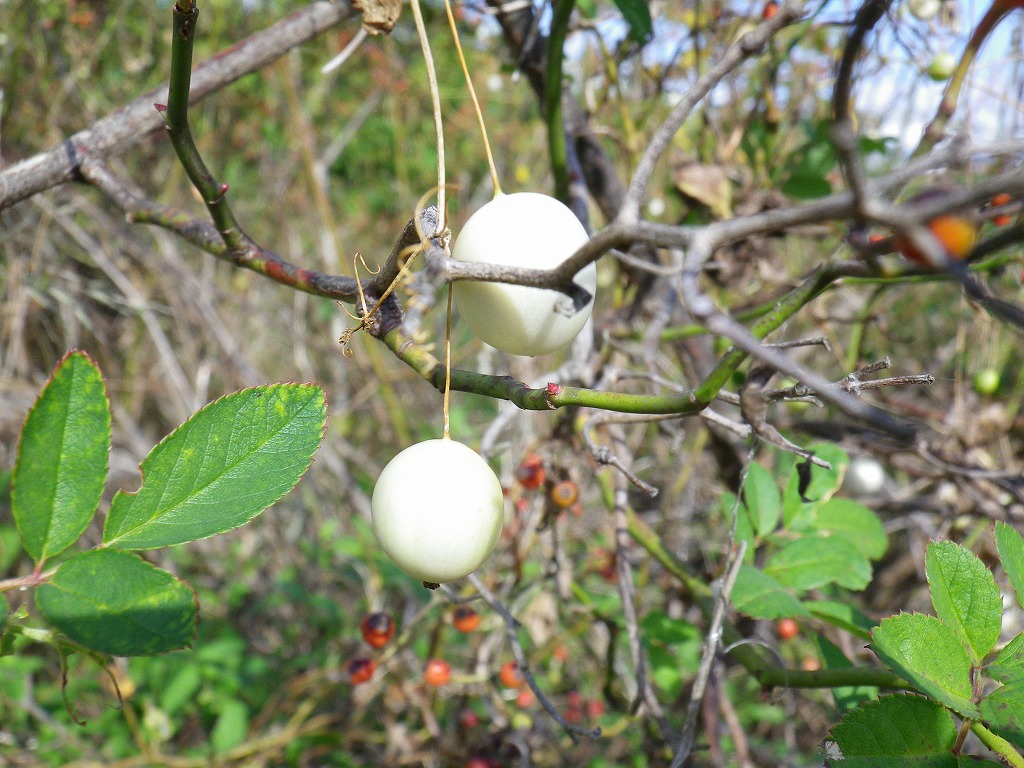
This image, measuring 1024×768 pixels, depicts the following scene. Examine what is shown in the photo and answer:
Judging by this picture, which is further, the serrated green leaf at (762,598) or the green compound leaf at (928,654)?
the serrated green leaf at (762,598)

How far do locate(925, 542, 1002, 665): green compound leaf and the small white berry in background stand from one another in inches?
43.9

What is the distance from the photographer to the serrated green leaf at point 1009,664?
2.10ft

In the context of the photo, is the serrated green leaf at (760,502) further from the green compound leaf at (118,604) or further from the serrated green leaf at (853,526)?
the green compound leaf at (118,604)

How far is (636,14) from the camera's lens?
102 centimetres

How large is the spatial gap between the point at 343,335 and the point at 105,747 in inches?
57.9

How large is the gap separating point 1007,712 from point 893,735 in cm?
9

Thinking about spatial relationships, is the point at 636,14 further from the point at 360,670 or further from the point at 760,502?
the point at 360,670

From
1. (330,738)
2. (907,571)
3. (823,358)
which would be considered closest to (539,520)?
(330,738)

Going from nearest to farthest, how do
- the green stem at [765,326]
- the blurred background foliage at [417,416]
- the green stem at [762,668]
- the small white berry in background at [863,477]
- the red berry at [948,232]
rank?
1. the red berry at [948,232]
2. the green stem at [765,326]
3. the green stem at [762,668]
4. the blurred background foliage at [417,416]
5. the small white berry in background at [863,477]

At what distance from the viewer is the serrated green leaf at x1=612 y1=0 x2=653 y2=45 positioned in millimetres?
997

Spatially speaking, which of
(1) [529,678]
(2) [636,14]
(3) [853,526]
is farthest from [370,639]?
(2) [636,14]

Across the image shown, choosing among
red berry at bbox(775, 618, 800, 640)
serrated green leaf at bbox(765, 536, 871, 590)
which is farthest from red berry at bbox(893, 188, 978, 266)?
red berry at bbox(775, 618, 800, 640)

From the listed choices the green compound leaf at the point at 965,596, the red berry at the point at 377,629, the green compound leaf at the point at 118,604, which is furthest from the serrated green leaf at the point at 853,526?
the green compound leaf at the point at 118,604

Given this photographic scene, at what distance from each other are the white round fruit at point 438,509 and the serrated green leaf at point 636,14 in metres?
0.68
